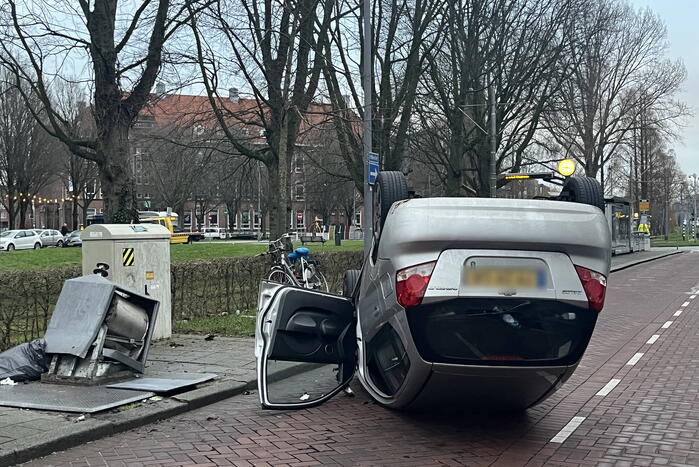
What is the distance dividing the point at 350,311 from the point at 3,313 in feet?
14.4

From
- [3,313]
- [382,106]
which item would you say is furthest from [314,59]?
[3,313]

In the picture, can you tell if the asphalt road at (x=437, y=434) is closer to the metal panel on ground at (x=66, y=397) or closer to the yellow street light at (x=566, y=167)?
the metal panel on ground at (x=66, y=397)

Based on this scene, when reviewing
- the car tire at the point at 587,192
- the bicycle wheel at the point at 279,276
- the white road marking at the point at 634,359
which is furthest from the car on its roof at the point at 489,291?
the bicycle wheel at the point at 279,276

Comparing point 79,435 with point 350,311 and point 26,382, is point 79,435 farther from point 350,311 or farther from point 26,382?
point 350,311

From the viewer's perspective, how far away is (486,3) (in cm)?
2392

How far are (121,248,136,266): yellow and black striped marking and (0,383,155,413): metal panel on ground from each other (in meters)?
2.52

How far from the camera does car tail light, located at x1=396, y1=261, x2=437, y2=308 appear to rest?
501 cm

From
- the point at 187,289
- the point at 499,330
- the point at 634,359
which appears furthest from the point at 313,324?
the point at 187,289

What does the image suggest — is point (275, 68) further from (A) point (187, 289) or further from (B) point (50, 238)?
(B) point (50, 238)

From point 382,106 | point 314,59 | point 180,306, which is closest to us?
point 180,306

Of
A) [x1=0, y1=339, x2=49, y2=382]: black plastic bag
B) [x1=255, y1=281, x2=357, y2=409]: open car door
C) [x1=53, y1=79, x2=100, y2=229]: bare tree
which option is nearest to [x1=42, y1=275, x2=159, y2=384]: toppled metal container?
[x1=0, y1=339, x2=49, y2=382]: black plastic bag

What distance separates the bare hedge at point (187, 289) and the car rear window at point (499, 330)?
566cm

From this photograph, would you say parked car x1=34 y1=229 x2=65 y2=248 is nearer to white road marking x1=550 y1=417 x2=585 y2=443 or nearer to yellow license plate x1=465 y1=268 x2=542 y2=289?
white road marking x1=550 y1=417 x2=585 y2=443

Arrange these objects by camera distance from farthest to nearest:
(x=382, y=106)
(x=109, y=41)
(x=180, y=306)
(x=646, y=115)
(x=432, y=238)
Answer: (x=646, y=115)
(x=382, y=106)
(x=109, y=41)
(x=180, y=306)
(x=432, y=238)
